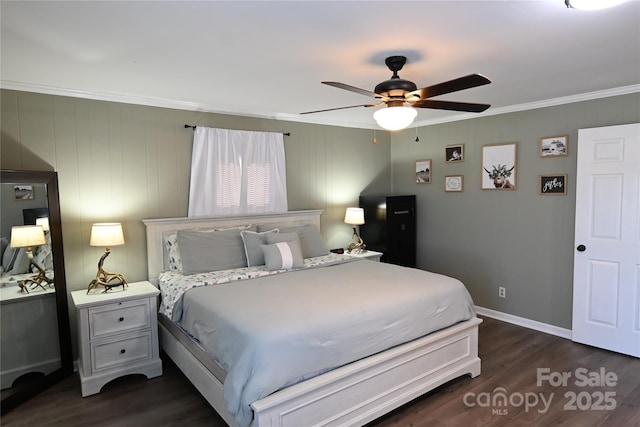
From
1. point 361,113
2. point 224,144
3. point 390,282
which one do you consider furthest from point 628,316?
point 224,144

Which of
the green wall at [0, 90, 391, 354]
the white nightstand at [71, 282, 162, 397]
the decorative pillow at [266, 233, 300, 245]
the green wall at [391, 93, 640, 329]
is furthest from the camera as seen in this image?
the green wall at [391, 93, 640, 329]

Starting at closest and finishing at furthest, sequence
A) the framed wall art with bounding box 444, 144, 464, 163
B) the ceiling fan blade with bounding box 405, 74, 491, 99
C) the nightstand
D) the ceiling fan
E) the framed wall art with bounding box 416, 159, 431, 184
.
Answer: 1. the ceiling fan blade with bounding box 405, 74, 491, 99
2. the ceiling fan
3. the nightstand
4. the framed wall art with bounding box 444, 144, 464, 163
5. the framed wall art with bounding box 416, 159, 431, 184

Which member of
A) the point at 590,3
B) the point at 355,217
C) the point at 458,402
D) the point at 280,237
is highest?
the point at 590,3

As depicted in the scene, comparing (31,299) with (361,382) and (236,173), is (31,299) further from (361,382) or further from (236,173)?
(361,382)

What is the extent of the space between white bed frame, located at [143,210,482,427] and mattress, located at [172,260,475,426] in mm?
62

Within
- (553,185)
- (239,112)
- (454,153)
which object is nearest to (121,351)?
(239,112)

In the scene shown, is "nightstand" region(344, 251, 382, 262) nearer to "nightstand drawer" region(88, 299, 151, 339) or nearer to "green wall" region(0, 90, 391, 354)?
"green wall" region(0, 90, 391, 354)

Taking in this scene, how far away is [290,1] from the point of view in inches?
71.7

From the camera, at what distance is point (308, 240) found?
13.8 feet

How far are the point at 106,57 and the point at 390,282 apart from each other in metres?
2.60

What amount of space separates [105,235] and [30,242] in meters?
0.51

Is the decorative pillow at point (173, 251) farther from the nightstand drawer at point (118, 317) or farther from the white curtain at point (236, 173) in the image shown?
the nightstand drawer at point (118, 317)

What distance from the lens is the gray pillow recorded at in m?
3.46

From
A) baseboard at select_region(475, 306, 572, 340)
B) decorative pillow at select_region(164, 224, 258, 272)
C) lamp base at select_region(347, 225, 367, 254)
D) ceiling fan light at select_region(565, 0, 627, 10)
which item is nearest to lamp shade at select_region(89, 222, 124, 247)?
decorative pillow at select_region(164, 224, 258, 272)
